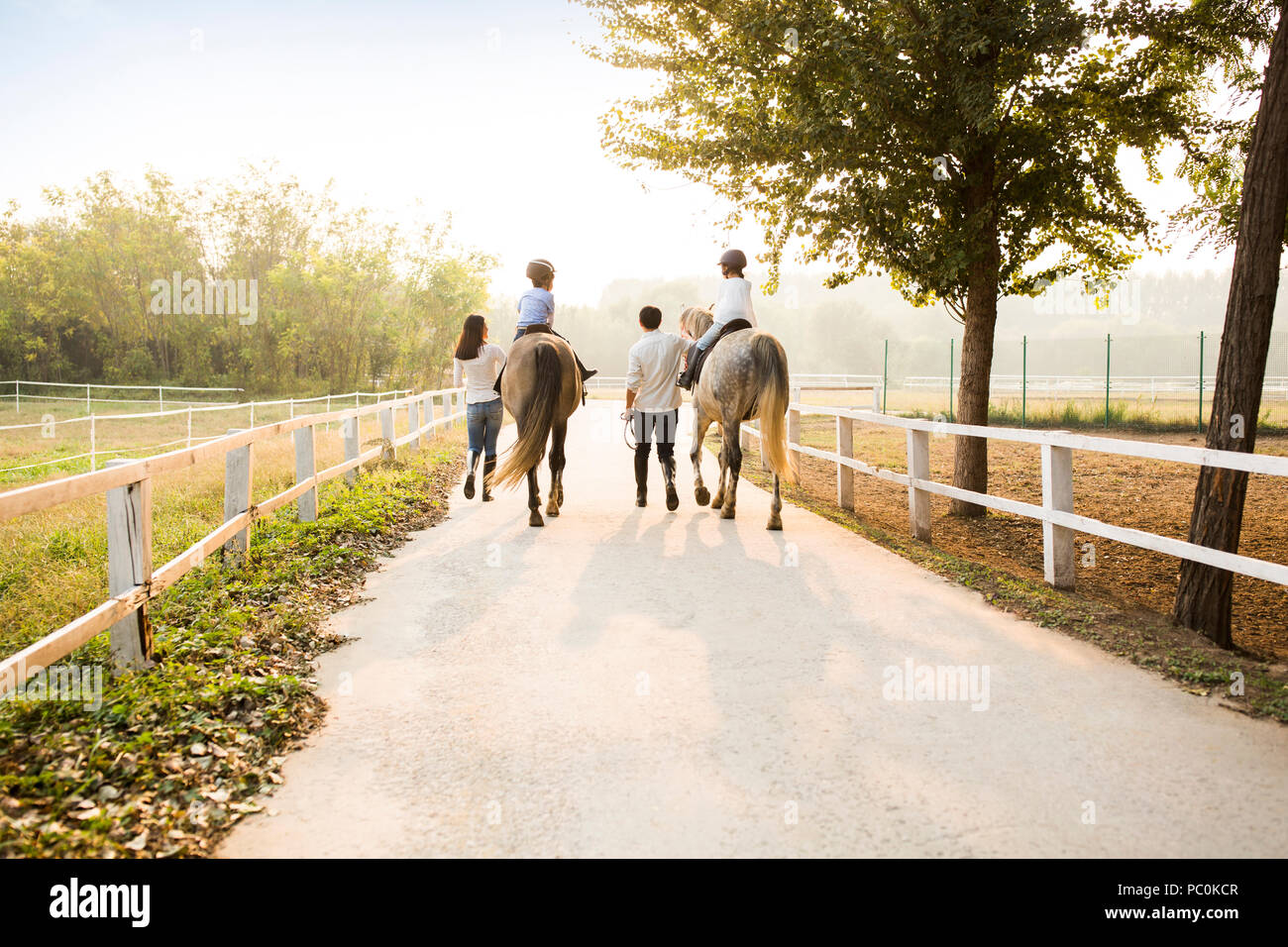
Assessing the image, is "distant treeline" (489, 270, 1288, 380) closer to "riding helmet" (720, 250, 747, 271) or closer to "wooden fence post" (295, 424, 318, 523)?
"riding helmet" (720, 250, 747, 271)

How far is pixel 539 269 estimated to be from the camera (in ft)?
29.4

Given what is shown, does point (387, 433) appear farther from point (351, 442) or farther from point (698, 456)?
point (698, 456)

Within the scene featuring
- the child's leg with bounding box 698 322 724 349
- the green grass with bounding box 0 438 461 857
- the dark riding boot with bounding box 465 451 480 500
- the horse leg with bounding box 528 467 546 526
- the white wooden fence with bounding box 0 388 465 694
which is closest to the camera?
the green grass with bounding box 0 438 461 857

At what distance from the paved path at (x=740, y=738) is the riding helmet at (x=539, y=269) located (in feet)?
13.1

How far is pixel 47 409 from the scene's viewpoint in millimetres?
33344

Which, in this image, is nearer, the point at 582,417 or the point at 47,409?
the point at 582,417

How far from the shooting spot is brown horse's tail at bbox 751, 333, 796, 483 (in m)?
8.24

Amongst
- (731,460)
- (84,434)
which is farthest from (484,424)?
(84,434)

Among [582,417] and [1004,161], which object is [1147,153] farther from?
[582,417]

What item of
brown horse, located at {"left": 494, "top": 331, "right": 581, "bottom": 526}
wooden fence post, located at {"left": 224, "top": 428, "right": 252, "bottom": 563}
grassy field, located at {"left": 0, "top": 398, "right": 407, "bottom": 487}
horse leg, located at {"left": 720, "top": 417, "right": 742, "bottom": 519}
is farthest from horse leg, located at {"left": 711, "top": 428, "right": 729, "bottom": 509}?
grassy field, located at {"left": 0, "top": 398, "right": 407, "bottom": 487}

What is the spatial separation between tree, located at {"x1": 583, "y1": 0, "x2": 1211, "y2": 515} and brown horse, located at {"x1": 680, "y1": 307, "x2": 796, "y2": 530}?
2173mm
